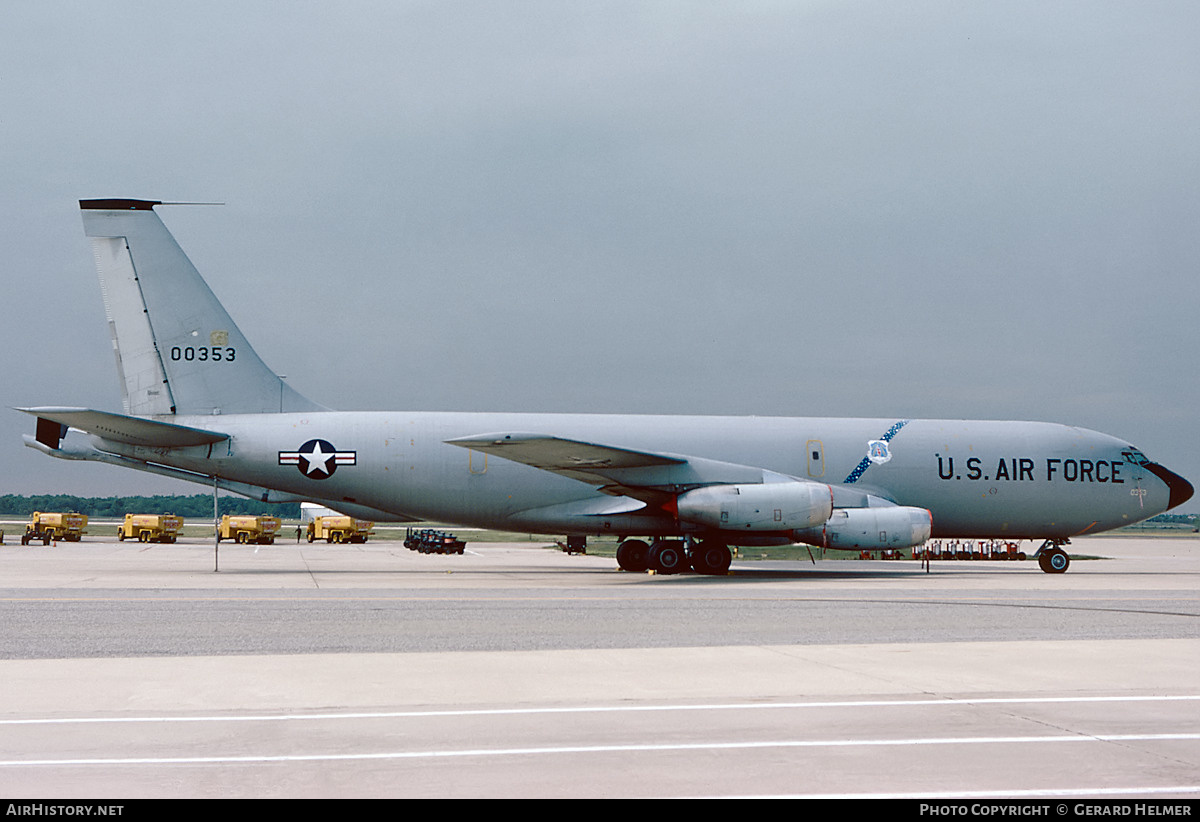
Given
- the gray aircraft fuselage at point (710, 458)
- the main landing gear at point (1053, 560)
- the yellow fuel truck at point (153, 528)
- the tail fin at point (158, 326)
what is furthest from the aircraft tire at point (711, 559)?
the yellow fuel truck at point (153, 528)

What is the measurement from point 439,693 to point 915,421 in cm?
2365

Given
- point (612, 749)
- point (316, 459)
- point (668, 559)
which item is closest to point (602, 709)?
point (612, 749)

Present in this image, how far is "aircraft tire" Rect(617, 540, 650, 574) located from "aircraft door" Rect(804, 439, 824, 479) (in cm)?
495

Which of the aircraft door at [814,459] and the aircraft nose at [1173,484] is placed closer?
the aircraft door at [814,459]

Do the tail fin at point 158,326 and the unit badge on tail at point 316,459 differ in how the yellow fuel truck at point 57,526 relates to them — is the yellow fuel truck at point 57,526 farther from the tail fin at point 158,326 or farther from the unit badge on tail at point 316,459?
the unit badge on tail at point 316,459

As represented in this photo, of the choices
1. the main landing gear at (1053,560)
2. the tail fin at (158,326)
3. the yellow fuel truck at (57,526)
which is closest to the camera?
the tail fin at (158,326)

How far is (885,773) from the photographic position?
5.66 m

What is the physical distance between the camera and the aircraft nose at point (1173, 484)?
30484 mm

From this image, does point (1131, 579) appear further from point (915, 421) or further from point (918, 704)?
point (918, 704)

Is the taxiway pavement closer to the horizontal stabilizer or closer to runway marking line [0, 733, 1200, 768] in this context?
runway marking line [0, 733, 1200, 768]

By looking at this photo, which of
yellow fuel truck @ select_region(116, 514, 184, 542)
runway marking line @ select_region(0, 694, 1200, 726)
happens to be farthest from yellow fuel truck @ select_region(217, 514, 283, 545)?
runway marking line @ select_region(0, 694, 1200, 726)

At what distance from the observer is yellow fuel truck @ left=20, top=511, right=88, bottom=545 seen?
2388 inches

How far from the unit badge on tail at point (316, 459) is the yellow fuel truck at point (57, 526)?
4081 centimetres

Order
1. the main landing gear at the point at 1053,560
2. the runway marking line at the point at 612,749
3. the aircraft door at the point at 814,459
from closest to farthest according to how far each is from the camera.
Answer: the runway marking line at the point at 612,749, the aircraft door at the point at 814,459, the main landing gear at the point at 1053,560
